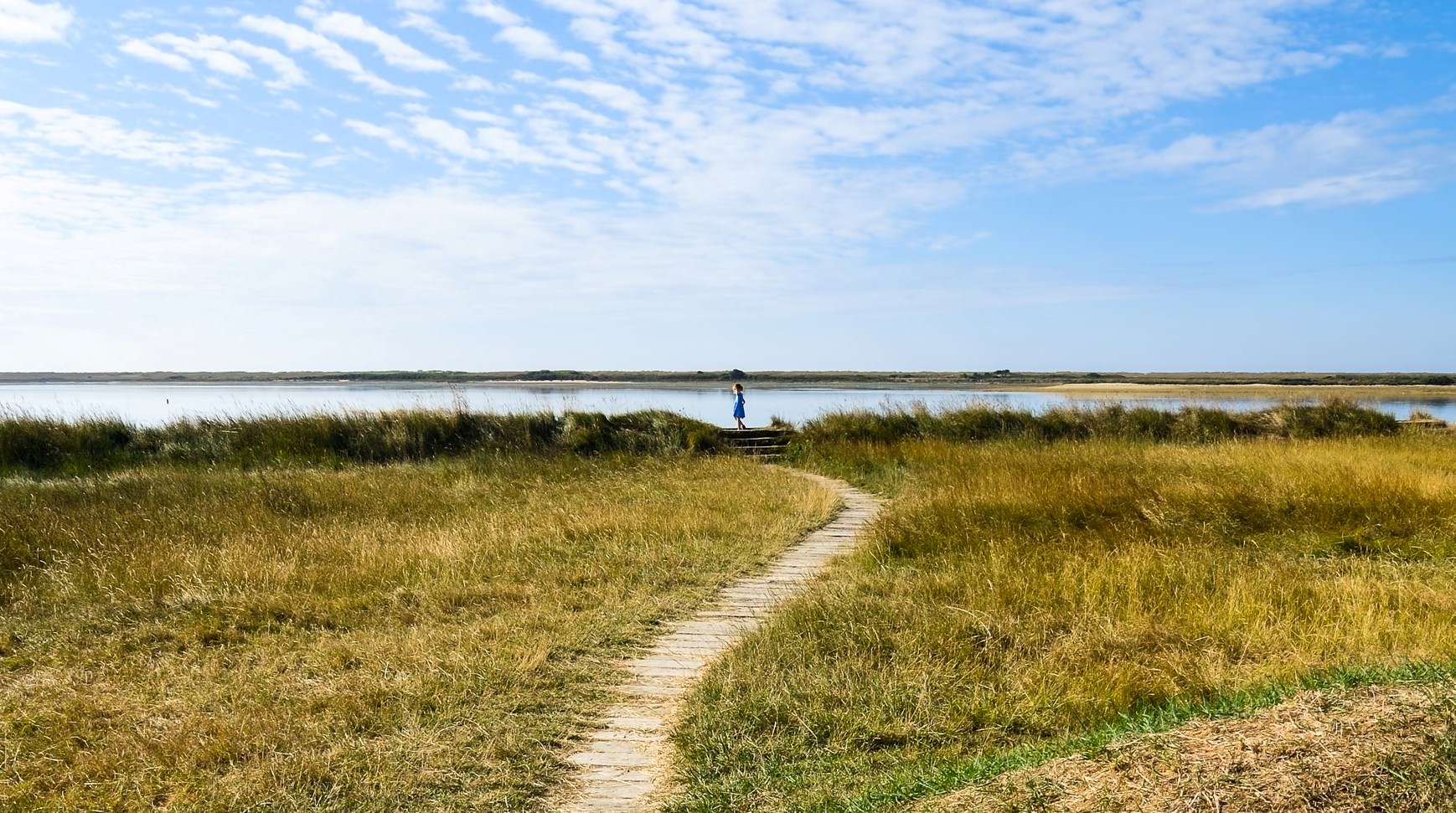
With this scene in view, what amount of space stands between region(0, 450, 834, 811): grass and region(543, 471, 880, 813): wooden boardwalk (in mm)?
176

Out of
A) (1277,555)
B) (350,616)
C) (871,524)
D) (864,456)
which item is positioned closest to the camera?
(350,616)

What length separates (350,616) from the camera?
734 centimetres

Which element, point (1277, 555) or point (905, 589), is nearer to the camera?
point (905, 589)

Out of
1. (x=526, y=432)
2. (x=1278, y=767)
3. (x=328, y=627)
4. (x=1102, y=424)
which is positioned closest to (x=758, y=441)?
(x=526, y=432)

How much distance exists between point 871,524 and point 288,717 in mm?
6464

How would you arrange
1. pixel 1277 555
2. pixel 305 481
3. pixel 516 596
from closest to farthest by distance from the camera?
pixel 516 596, pixel 1277 555, pixel 305 481

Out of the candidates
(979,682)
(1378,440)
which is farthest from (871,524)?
(1378,440)

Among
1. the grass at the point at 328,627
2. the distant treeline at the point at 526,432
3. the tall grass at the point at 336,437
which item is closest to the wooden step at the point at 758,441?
the distant treeline at the point at 526,432

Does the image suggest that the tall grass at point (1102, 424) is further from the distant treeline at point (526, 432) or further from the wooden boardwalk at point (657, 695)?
the wooden boardwalk at point (657, 695)

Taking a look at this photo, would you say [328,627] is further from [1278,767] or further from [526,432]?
[526,432]

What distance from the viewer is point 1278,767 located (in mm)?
3111

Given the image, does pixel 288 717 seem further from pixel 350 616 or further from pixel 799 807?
pixel 799 807

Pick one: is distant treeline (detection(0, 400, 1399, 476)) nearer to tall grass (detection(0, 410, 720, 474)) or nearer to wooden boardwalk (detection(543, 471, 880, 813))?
tall grass (detection(0, 410, 720, 474))

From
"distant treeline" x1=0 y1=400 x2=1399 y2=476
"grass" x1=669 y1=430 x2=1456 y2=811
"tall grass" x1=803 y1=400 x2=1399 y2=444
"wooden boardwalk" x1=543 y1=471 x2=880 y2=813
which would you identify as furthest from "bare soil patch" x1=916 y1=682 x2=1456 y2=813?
"tall grass" x1=803 y1=400 x2=1399 y2=444
